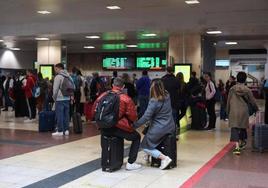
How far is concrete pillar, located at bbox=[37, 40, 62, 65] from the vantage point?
19500mm

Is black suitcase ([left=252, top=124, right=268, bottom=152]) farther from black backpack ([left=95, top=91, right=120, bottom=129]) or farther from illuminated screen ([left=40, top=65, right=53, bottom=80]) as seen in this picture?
illuminated screen ([left=40, top=65, right=53, bottom=80])

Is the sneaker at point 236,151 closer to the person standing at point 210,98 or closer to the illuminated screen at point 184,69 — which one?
the person standing at point 210,98

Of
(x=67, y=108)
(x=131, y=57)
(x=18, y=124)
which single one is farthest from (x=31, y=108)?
(x=131, y=57)

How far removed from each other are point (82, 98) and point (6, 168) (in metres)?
7.63

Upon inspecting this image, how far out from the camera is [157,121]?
21.3 feet

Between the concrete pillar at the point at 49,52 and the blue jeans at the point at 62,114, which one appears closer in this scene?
the blue jeans at the point at 62,114

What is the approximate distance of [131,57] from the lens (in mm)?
27422

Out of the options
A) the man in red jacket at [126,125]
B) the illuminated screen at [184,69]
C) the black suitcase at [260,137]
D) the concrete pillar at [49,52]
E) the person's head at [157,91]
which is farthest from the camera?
the concrete pillar at [49,52]

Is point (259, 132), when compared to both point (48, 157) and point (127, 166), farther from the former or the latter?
point (48, 157)

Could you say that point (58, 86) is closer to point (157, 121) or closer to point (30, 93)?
point (30, 93)

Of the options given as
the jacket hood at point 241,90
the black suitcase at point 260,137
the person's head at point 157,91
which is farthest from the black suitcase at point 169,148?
the black suitcase at point 260,137

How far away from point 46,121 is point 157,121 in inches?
192

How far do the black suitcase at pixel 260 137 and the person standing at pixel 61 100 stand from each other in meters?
4.20

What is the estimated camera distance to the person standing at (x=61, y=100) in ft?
32.2
